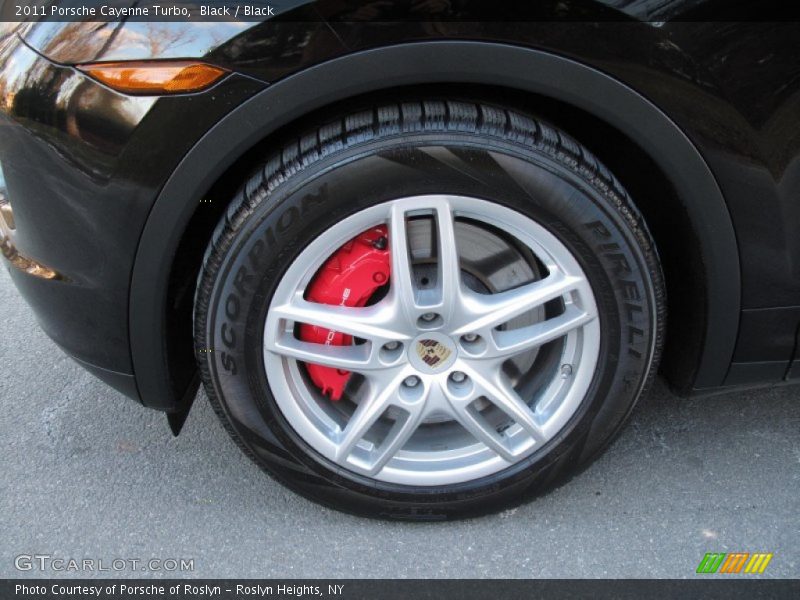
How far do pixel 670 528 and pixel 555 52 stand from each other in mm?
1248

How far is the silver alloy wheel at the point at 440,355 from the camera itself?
1628mm

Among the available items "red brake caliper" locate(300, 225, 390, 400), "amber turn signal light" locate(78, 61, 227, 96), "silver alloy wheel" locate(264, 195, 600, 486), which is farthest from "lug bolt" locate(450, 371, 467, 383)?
"amber turn signal light" locate(78, 61, 227, 96)

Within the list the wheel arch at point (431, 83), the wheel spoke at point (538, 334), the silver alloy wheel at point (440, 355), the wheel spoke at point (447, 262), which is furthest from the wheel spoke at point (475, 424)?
the wheel arch at point (431, 83)

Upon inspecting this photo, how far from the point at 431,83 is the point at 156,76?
1.84 ft

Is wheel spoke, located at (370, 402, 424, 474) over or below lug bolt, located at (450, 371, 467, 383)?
below

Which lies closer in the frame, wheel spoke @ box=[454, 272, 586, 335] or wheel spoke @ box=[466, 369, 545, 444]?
wheel spoke @ box=[454, 272, 586, 335]

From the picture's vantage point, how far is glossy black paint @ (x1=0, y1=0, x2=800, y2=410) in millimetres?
1433

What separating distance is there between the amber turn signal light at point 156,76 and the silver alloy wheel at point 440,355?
402mm

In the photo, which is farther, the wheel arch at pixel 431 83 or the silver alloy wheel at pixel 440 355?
the silver alloy wheel at pixel 440 355

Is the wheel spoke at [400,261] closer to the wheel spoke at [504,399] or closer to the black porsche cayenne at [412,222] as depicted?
the black porsche cayenne at [412,222]

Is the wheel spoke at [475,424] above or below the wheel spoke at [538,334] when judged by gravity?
below

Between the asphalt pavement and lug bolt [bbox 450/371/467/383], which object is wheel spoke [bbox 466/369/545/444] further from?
the asphalt pavement

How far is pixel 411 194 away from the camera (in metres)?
1.56

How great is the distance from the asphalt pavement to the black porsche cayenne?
0.43 ft
